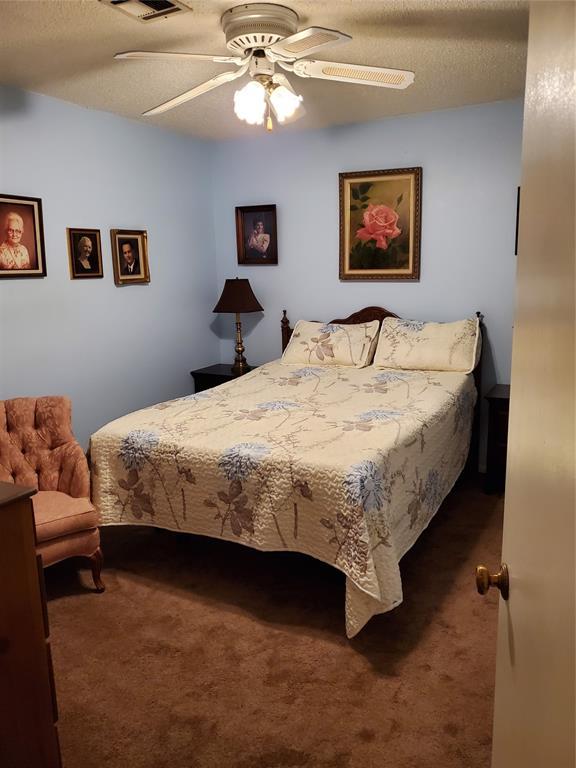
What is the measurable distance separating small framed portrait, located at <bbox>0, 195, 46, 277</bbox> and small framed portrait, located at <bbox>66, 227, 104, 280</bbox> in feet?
0.70

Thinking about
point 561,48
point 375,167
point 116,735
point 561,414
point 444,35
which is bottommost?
point 116,735

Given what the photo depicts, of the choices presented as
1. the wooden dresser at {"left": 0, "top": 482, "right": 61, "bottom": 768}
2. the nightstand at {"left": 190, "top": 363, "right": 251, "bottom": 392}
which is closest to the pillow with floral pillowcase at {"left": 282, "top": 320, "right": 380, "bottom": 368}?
the nightstand at {"left": 190, "top": 363, "right": 251, "bottom": 392}

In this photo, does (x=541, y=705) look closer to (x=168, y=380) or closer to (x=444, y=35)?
(x=444, y=35)

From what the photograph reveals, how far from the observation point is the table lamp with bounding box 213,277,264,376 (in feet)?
14.4

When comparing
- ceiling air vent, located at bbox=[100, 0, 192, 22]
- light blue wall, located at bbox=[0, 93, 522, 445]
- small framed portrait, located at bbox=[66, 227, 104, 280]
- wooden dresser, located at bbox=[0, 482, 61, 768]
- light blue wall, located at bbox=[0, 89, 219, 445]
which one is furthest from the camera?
small framed portrait, located at bbox=[66, 227, 104, 280]

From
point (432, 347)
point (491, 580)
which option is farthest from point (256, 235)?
point (491, 580)

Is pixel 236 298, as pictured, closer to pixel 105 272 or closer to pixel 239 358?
pixel 239 358

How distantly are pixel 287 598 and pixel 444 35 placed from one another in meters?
2.55

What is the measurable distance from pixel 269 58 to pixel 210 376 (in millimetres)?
2510

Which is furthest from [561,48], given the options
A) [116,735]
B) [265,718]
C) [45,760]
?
[116,735]

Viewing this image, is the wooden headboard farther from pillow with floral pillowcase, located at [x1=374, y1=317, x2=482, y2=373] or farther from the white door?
the white door

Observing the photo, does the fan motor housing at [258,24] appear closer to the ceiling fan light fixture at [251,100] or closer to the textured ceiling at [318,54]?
the textured ceiling at [318,54]

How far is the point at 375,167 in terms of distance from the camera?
4.06 m

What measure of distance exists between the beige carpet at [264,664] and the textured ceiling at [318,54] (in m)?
2.40
